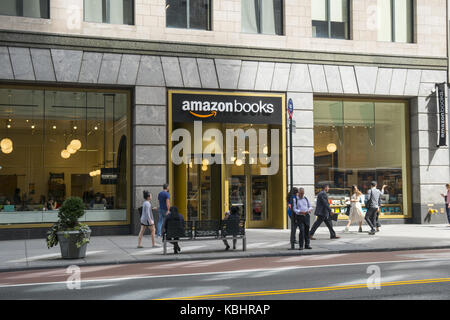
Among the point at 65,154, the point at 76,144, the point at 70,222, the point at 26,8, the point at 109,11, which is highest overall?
the point at 109,11

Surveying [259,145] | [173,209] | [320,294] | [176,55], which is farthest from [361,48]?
[320,294]

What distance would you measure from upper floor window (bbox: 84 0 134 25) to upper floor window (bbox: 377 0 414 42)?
1067 cm

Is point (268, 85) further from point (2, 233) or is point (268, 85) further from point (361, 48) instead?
point (2, 233)

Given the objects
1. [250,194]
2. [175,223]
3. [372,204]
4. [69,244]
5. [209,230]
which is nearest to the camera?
[69,244]

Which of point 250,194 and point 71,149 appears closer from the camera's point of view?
point 71,149

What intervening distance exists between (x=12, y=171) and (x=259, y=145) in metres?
9.64

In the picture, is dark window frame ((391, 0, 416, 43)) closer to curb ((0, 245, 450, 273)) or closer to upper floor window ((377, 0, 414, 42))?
upper floor window ((377, 0, 414, 42))

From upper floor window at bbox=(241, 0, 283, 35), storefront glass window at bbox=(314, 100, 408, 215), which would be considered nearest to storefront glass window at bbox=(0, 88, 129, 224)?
upper floor window at bbox=(241, 0, 283, 35)

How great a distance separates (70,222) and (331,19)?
566 inches

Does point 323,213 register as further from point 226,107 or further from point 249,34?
point 249,34

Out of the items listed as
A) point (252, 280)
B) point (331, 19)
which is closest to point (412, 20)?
point (331, 19)

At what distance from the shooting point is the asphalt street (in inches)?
356

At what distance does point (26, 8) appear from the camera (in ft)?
63.3

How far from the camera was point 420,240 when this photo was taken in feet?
57.3
